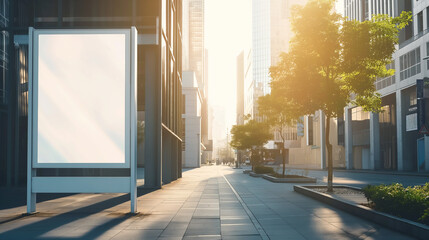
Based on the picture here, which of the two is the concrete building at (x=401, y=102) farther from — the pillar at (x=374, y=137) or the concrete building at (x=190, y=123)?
the concrete building at (x=190, y=123)

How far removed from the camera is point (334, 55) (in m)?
17.8

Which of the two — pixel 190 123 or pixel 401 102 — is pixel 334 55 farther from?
pixel 190 123

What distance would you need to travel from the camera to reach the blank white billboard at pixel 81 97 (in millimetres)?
11867

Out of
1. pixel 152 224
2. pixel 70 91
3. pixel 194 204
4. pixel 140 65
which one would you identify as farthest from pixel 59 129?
pixel 140 65

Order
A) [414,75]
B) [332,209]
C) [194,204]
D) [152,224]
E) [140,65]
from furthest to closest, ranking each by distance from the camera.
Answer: [414,75] → [140,65] → [194,204] → [332,209] → [152,224]

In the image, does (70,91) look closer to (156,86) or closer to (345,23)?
(156,86)

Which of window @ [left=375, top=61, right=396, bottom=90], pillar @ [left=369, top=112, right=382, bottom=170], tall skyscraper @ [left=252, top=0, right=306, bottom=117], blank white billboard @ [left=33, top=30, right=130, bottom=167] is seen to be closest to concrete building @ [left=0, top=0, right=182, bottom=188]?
blank white billboard @ [left=33, top=30, right=130, bottom=167]

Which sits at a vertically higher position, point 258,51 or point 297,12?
point 258,51

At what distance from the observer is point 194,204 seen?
48.4 feet

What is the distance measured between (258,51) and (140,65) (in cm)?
13210

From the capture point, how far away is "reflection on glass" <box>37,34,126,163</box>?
1187cm

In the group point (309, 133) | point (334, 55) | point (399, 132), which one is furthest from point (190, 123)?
point (334, 55)

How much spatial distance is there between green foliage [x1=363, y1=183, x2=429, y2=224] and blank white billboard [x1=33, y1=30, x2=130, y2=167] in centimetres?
652

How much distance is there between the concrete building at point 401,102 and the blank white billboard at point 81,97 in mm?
32095
